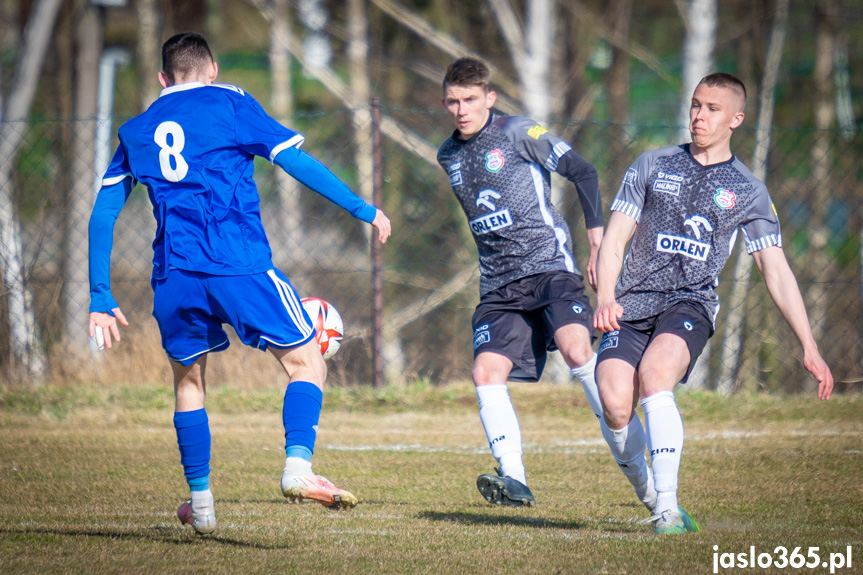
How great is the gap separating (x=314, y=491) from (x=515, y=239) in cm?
200

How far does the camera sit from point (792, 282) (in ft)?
13.4

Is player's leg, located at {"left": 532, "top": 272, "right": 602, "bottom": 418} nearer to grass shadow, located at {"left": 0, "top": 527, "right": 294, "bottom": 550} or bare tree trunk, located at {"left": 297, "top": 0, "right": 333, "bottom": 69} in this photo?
grass shadow, located at {"left": 0, "top": 527, "right": 294, "bottom": 550}

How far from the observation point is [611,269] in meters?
4.08

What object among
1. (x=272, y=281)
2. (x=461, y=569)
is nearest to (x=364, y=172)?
(x=272, y=281)

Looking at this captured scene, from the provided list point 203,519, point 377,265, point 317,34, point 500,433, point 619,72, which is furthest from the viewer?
point 317,34

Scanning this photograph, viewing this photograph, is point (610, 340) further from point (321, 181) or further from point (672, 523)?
point (321, 181)

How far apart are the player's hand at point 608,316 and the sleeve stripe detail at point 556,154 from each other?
1.27 meters

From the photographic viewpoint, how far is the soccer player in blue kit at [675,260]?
158 inches

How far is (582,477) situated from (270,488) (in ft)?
5.77

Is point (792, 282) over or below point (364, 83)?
below

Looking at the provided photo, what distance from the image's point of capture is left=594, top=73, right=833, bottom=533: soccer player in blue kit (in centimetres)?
402

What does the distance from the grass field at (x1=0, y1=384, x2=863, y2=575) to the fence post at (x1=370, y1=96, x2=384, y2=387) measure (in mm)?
270

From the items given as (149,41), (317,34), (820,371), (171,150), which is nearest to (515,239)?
(820,371)

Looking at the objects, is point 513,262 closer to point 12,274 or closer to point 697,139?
point 697,139
